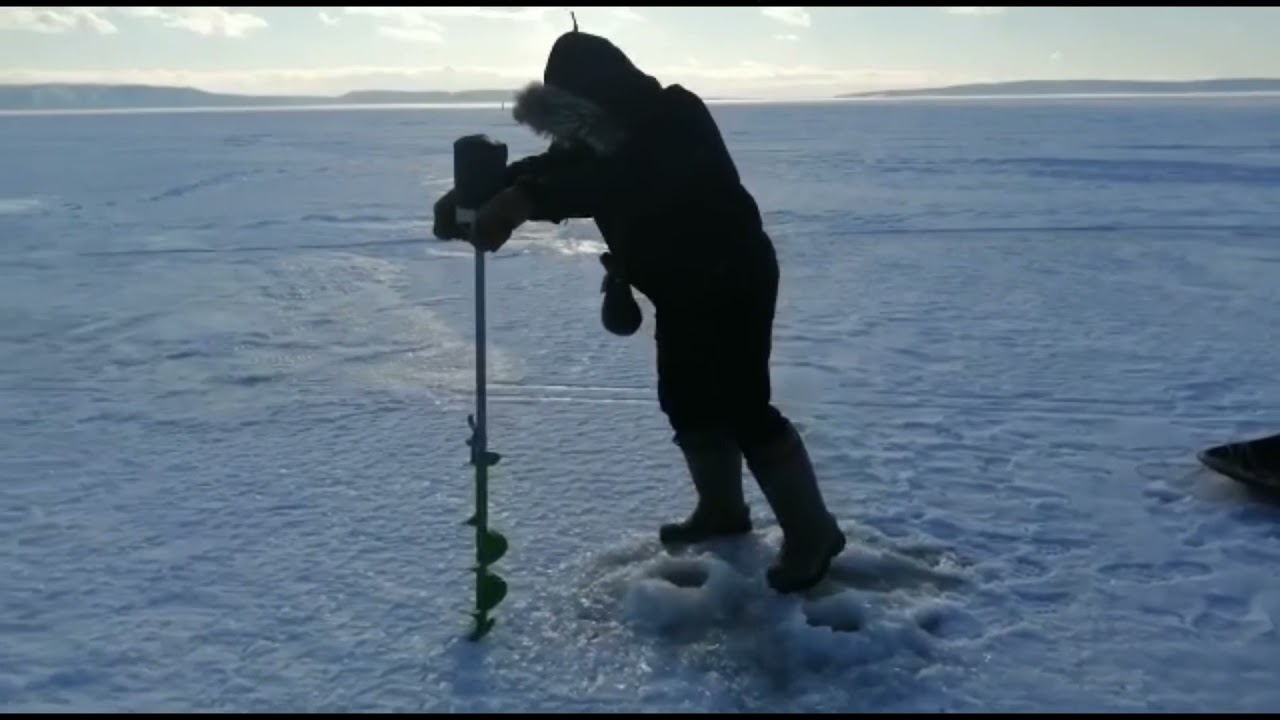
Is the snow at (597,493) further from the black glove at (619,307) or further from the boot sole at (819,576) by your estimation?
the black glove at (619,307)

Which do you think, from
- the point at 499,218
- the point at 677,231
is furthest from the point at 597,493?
the point at 499,218

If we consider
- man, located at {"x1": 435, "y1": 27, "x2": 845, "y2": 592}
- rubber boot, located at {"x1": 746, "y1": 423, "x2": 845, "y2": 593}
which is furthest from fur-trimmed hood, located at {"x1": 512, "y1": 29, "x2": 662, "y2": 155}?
rubber boot, located at {"x1": 746, "y1": 423, "x2": 845, "y2": 593}

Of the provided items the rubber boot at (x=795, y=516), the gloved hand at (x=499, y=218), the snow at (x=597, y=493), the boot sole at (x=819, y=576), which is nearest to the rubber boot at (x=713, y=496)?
the snow at (x=597, y=493)

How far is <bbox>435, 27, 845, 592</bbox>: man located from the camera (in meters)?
2.57

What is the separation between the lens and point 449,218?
8.54 feet

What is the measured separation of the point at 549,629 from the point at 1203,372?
3727 millimetres

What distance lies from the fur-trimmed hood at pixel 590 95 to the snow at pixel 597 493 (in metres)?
1.15

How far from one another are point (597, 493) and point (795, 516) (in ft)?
3.16

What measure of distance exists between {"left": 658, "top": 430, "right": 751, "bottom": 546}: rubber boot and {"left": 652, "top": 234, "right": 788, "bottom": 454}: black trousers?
0.15 m

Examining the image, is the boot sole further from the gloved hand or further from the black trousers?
the gloved hand

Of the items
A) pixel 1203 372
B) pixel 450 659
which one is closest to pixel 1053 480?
pixel 1203 372

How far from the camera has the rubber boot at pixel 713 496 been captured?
9.90 ft

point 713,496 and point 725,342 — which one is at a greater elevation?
point 725,342

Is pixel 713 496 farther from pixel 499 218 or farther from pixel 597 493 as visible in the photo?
pixel 499 218
